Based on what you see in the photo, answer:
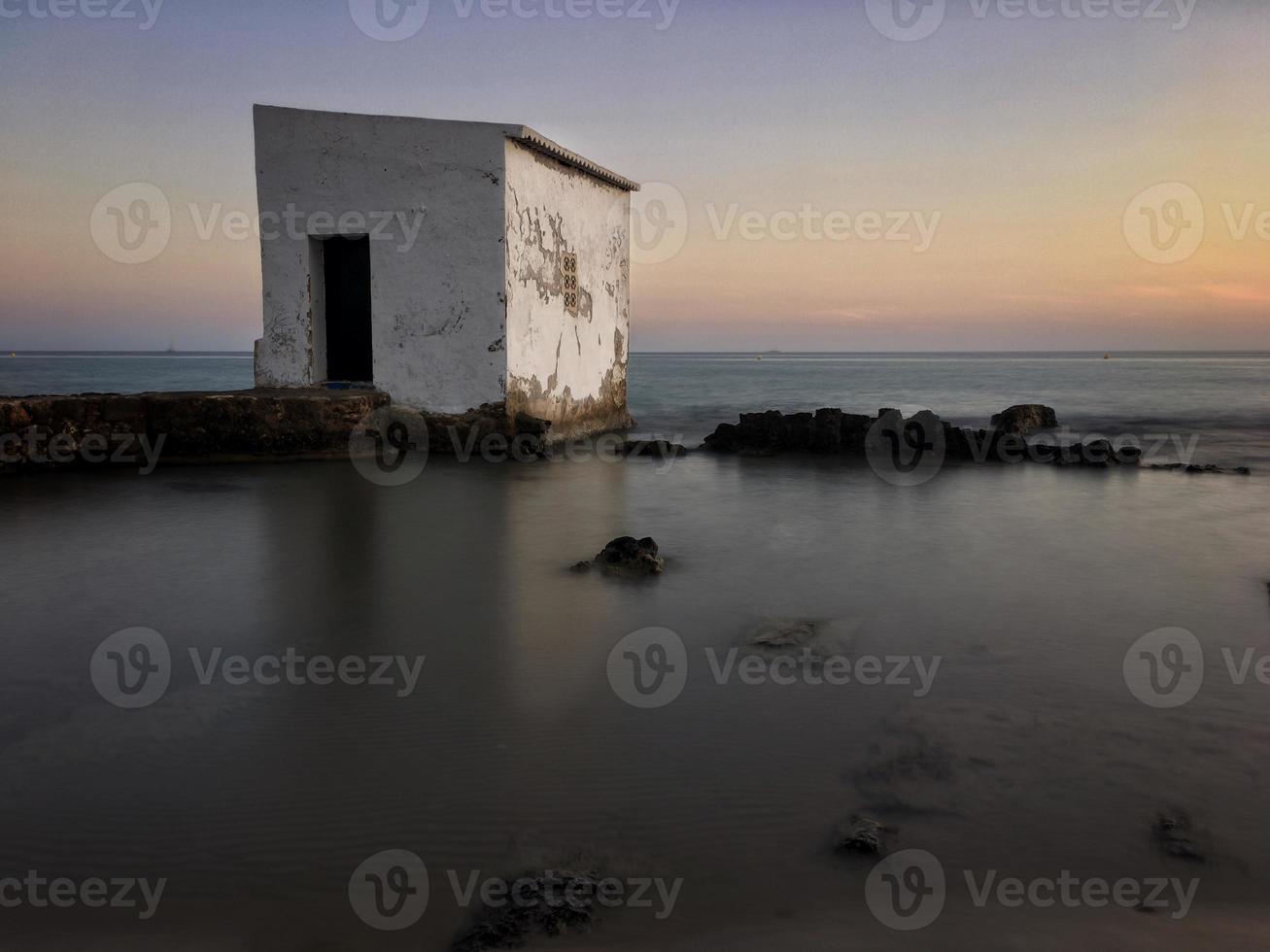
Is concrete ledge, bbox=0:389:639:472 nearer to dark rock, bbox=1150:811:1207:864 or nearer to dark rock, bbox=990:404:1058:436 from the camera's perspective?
dark rock, bbox=1150:811:1207:864

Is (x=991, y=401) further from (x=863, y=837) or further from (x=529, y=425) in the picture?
(x=863, y=837)

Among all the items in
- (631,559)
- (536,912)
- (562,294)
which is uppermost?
(562,294)

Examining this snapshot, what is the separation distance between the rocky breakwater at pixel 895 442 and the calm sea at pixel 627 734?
5.30 m

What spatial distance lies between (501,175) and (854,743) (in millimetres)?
9519

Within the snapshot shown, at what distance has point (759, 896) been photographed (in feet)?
7.57

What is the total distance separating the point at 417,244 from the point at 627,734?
9297 millimetres

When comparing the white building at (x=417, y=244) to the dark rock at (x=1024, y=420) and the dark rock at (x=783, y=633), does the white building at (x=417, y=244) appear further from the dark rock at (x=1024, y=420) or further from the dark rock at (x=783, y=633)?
the dark rock at (x=1024, y=420)

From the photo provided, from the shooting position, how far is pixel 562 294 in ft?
43.0

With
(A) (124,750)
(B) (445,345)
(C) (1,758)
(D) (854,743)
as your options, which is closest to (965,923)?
(D) (854,743)

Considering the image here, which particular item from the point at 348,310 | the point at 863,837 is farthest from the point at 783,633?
the point at 348,310

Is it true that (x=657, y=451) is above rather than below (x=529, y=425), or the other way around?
below

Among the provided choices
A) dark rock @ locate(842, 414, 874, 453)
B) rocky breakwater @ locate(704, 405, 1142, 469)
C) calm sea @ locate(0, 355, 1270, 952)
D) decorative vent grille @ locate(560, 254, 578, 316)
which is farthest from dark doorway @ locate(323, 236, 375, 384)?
dark rock @ locate(842, 414, 874, 453)

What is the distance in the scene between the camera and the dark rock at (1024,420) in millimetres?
16550

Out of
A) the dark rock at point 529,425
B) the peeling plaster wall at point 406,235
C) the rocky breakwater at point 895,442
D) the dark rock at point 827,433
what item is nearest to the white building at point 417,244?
the peeling plaster wall at point 406,235
